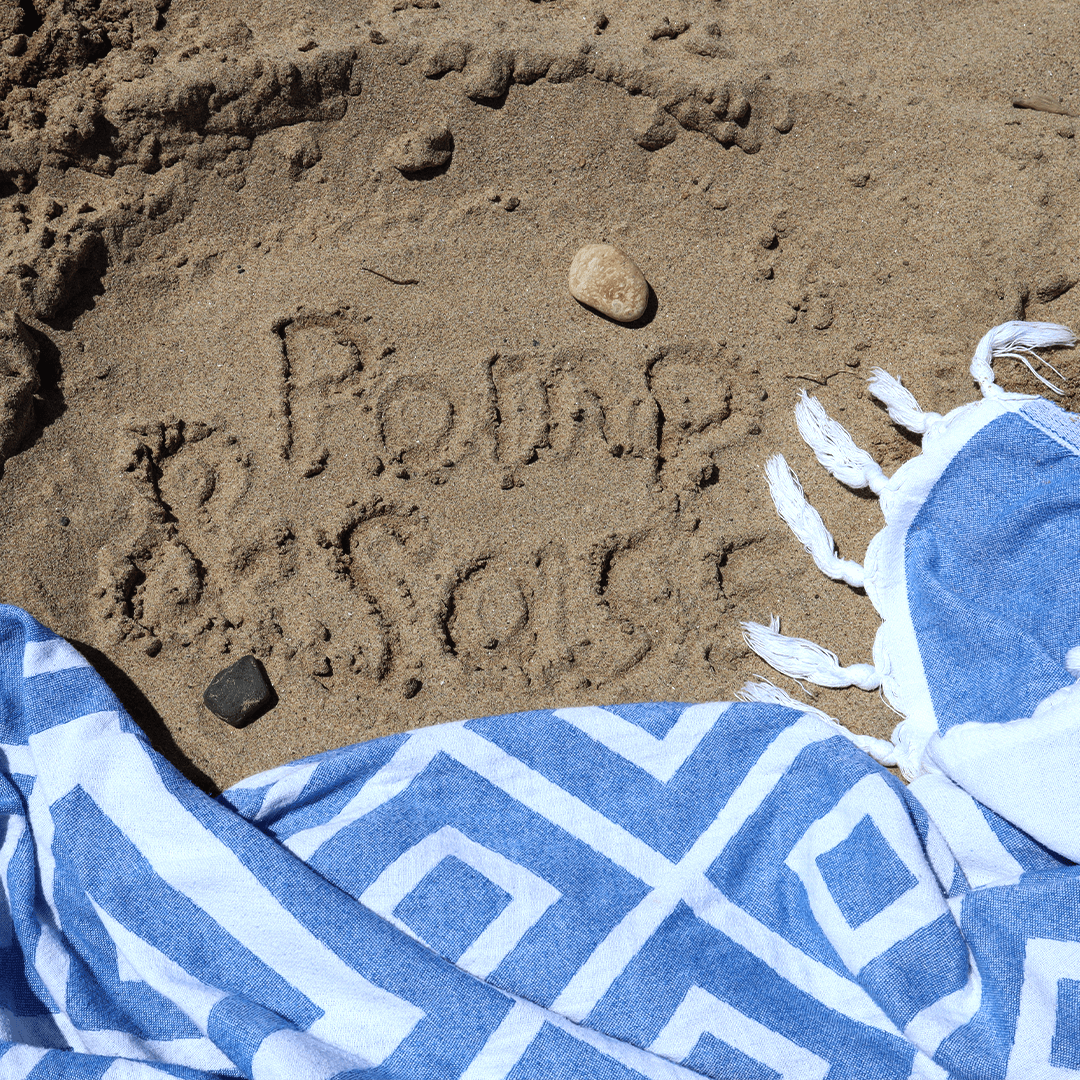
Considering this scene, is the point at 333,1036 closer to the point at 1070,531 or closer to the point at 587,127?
the point at 1070,531

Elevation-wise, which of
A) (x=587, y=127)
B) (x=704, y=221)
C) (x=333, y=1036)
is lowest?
(x=333, y=1036)

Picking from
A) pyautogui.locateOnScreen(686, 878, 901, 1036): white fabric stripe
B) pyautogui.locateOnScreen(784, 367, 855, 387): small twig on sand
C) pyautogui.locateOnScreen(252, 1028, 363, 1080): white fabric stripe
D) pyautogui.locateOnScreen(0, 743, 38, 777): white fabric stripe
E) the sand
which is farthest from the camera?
pyautogui.locateOnScreen(784, 367, 855, 387): small twig on sand

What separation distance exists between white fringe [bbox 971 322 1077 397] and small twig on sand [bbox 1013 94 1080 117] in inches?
17.2

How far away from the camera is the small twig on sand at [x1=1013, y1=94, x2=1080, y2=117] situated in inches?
64.8

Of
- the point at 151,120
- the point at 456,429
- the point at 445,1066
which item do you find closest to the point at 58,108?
the point at 151,120

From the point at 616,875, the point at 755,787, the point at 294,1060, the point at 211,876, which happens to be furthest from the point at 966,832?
the point at 211,876

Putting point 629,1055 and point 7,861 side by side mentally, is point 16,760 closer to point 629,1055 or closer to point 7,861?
point 7,861

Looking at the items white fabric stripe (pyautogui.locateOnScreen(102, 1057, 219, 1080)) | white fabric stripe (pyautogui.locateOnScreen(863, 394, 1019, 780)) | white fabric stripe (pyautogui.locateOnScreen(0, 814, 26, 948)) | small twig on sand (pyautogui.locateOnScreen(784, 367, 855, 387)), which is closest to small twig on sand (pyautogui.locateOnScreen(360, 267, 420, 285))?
small twig on sand (pyautogui.locateOnScreen(784, 367, 855, 387))

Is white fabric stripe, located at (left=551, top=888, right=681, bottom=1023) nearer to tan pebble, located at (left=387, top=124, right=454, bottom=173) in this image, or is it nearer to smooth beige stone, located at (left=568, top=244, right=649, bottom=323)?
smooth beige stone, located at (left=568, top=244, right=649, bottom=323)

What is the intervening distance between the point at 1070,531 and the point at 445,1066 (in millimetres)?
1313

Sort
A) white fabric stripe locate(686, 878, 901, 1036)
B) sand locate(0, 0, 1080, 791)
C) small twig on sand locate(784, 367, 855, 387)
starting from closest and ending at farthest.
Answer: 1. white fabric stripe locate(686, 878, 901, 1036)
2. sand locate(0, 0, 1080, 791)
3. small twig on sand locate(784, 367, 855, 387)

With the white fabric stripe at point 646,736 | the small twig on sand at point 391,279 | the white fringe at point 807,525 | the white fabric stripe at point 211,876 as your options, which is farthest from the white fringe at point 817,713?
the small twig on sand at point 391,279

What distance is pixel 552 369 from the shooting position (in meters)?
1.60

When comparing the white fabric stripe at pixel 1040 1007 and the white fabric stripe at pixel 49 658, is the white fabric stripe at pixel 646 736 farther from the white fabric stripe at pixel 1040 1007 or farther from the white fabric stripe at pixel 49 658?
the white fabric stripe at pixel 49 658
